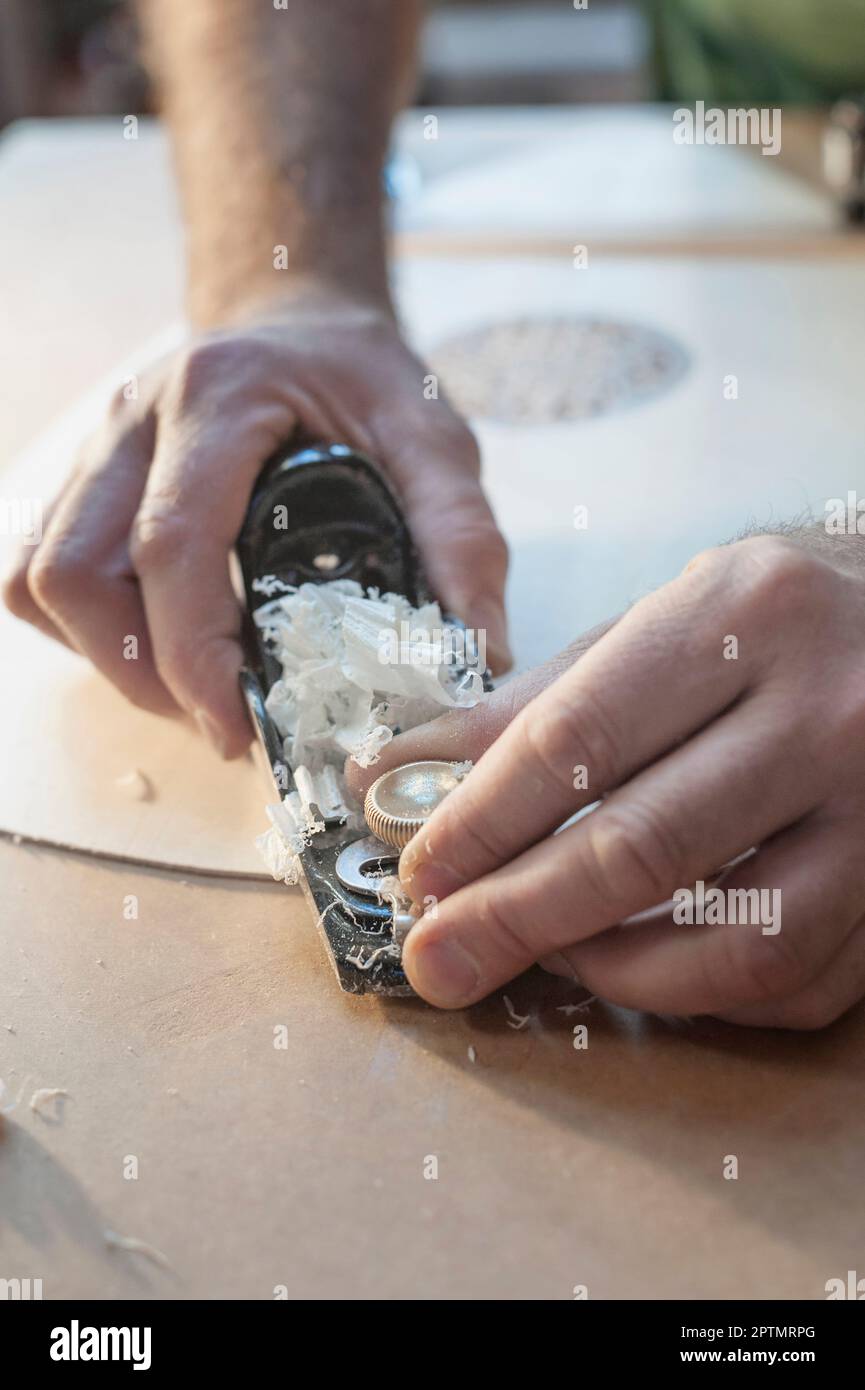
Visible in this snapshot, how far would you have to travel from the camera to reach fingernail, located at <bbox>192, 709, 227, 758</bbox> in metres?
1.13

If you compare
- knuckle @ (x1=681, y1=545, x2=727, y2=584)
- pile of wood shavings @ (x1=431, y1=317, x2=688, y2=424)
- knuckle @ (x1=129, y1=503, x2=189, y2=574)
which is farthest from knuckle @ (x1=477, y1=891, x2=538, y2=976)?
pile of wood shavings @ (x1=431, y1=317, x2=688, y2=424)

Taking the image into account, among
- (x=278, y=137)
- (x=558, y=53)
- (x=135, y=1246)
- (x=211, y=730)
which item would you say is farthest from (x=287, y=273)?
(x=558, y=53)

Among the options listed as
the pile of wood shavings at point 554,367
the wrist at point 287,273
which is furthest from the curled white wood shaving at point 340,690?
the pile of wood shavings at point 554,367

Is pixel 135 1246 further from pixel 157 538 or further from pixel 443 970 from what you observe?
pixel 157 538

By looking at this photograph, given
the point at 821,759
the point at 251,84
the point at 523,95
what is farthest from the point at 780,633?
the point at 523,95

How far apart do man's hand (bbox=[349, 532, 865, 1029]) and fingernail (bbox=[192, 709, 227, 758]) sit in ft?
1.17

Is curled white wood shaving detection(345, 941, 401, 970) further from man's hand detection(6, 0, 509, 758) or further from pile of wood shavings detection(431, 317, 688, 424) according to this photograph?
pile of wood shavings detection(431, 317, 688, 424)

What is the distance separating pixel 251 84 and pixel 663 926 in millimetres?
1506

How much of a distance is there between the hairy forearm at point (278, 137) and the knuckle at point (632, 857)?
0.97 meters

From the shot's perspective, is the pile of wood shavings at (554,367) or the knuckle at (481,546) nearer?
the knuckle at (481,546)

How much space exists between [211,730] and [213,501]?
210mm

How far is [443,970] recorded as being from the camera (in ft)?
2.70

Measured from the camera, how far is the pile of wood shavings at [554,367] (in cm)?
183

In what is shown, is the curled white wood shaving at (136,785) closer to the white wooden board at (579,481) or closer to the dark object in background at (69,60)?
the white wooden board at (579,481)
